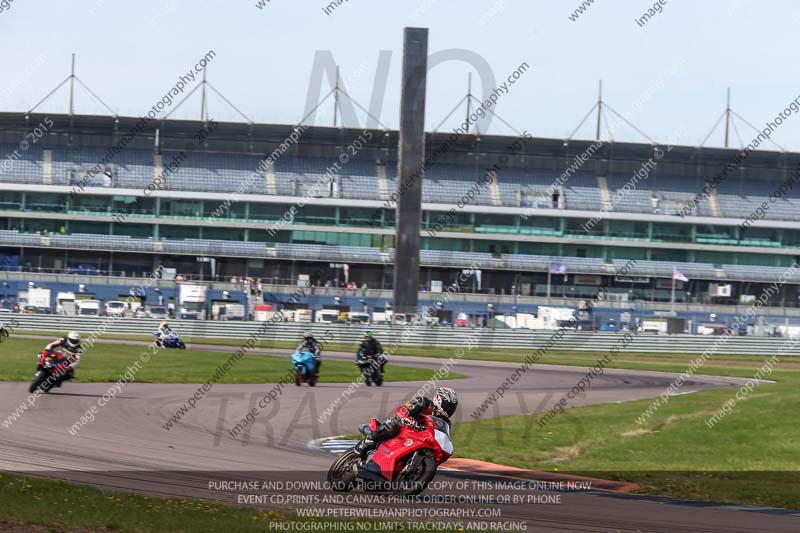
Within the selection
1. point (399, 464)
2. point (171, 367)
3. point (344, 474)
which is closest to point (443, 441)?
point (399, 464)

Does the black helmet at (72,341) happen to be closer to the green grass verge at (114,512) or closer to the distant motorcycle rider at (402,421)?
the green grass verge at (114,512)

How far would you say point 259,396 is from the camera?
25.5 m

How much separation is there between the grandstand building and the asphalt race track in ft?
154

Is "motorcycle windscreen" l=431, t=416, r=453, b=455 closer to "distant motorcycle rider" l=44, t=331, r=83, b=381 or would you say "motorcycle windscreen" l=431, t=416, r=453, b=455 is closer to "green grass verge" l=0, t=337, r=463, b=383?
"distant motorcycle rider" l=44, t=331, r=83, b=381

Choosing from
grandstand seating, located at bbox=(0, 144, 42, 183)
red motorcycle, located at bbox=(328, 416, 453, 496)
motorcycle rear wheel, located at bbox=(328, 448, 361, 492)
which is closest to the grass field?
red motorcycle, located at bbox=(328, 416, 453, 496)

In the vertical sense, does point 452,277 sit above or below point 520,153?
below

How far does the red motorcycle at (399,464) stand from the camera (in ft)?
40.7

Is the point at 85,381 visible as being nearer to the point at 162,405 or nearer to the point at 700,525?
the point at 162,405

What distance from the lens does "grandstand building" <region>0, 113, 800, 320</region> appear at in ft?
250

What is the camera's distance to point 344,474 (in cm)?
1266

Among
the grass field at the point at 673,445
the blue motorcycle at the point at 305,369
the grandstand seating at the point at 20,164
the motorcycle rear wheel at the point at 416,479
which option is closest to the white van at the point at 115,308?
the grandstand seating at the point at 20,164

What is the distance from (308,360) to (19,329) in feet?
94.9

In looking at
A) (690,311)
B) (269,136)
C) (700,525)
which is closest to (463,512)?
(700,525)

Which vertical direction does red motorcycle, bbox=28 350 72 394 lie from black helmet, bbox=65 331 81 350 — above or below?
below
